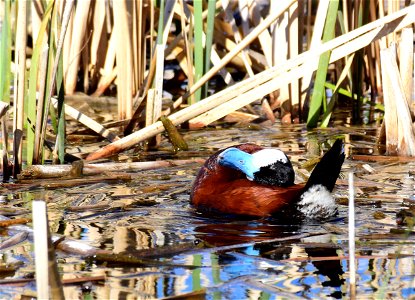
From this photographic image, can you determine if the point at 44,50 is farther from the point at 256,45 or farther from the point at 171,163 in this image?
the point at 256,45

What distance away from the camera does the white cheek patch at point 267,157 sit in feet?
14.6

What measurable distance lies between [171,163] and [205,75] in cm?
94

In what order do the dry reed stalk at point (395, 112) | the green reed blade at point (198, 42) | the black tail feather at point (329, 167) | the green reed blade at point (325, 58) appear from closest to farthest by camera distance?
the black tail feather at point (329, 167) < the dry reed stalk at point (395, 112) < the green reed blade at point (325, 58) < the green reed blade at point (198, 42)

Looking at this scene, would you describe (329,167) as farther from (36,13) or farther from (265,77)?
(36,13)

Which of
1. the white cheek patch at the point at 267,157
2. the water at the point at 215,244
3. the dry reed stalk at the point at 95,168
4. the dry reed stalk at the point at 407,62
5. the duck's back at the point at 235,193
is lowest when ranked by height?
the water at the point at 215,244

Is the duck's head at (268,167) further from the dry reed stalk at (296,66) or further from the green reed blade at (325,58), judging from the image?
the green reed blade at (325,58)

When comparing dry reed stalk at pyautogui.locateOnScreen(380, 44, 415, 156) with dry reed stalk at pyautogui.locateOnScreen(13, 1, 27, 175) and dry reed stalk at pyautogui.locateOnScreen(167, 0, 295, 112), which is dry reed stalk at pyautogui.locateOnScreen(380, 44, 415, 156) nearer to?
dry reed stalk at pyautogui.locateOnScreen(167, 0, 295, 112)

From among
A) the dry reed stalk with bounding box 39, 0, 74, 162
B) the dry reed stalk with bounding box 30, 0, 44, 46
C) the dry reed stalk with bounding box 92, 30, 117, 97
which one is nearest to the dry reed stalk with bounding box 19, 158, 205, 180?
the dry reed stalk with bounding box 39, 0, 74, 162

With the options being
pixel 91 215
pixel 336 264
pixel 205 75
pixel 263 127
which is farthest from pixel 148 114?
pixel 336 264

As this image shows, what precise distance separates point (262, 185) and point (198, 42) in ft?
6.97

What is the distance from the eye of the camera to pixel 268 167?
449 cm

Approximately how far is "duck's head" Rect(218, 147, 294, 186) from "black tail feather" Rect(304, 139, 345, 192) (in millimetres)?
346

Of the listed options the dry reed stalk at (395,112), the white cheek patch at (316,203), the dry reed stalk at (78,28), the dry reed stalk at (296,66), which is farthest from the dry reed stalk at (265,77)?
the white cheek patch at (316,203)

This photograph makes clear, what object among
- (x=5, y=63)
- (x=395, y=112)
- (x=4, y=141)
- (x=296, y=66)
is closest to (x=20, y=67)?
(x=5, y=63)
